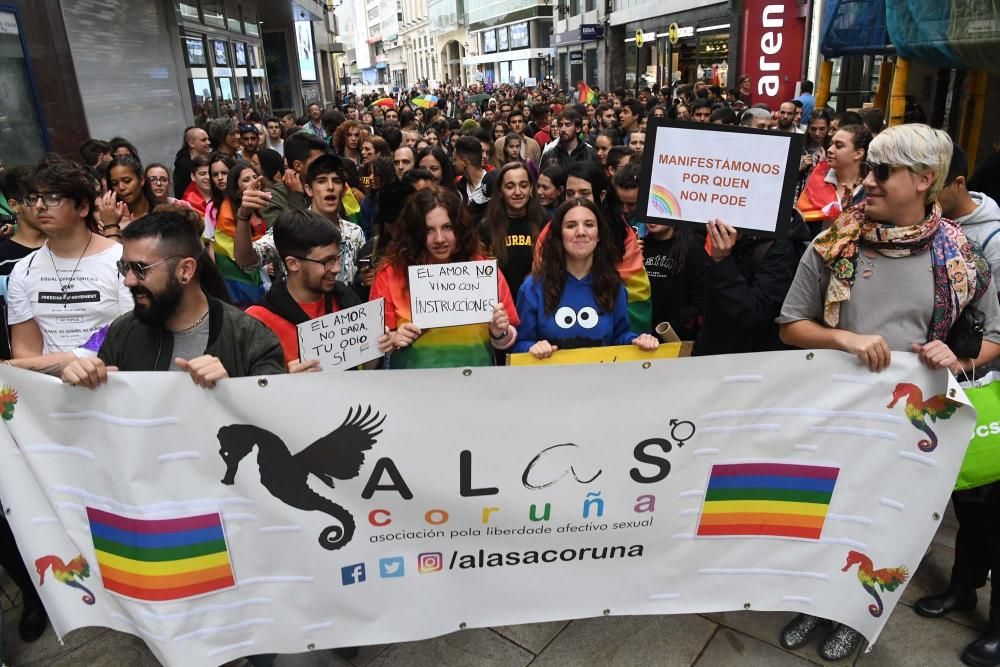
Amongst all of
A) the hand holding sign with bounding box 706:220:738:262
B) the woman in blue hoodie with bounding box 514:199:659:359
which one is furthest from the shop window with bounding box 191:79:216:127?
the hand holding sign with bounding box 706:220:738:262

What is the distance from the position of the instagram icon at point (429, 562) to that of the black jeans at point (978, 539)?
2057mm

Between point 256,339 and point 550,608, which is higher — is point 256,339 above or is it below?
above

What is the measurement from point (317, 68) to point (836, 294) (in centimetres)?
3668

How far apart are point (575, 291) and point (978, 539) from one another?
1964 millimetres

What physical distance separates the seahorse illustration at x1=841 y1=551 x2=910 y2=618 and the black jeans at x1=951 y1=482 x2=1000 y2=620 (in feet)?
1.59

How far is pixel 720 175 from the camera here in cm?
273

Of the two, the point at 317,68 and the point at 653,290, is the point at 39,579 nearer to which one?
the point at 653,290

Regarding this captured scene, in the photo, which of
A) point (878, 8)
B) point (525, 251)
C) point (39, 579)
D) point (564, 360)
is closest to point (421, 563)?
point (564, 360)

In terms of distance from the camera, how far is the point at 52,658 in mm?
2984

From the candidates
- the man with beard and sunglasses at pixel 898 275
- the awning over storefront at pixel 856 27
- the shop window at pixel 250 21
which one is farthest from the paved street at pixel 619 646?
the shop window at pixel 250 21

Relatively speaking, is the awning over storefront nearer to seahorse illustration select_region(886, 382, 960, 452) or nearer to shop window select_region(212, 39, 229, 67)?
seahorse illustration select_region(886, 382, 960, 452)

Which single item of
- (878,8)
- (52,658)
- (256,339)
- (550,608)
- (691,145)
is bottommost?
(52,658)

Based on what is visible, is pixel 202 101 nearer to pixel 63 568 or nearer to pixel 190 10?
pixel 190 10

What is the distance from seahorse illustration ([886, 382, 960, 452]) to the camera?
238 centimetres
